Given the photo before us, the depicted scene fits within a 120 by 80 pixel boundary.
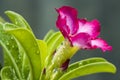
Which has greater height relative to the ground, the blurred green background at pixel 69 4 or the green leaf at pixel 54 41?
the green leaf at pixel 54 41

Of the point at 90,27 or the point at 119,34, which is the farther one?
the point at 119,34

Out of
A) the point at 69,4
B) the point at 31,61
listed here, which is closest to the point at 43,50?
the point at 31,61

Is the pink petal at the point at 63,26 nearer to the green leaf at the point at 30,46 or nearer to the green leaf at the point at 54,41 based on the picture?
the green leaf at the point at 30,46

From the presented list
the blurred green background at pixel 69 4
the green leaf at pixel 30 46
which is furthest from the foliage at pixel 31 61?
the blurred green background at pixel 69 4

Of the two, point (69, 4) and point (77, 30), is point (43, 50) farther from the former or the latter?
point (69, 4)

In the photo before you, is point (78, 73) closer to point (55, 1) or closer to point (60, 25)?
point (60, 25)

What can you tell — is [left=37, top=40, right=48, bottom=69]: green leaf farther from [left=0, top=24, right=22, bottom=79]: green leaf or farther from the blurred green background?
the blurred green background

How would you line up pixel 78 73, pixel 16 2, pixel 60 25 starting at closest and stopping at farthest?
pixel 60 25, pixel 78 73, pixel 16 2

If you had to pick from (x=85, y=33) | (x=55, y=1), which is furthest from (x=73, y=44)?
(x=55, y=1)
